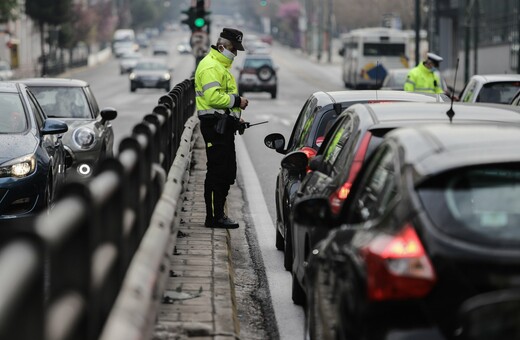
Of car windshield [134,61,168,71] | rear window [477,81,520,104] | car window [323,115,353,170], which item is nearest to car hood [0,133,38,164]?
car window [323,115,353,170]

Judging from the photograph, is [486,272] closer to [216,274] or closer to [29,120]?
[216,274]

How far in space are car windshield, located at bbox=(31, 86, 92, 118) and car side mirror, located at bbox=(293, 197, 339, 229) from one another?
10740 mm

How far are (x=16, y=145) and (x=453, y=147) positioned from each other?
7274 millimetres

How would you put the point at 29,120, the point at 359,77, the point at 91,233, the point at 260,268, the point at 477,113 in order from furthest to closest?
the point at 359,77
the point at 29,120
the point at 260,268
the point at 477,113
the point at 91,233

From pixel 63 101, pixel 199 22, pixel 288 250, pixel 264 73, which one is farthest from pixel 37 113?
pixel 264 73

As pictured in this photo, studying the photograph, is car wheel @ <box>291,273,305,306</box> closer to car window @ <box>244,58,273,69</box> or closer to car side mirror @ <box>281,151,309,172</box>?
car side mirror @ <box>281,151,309,172</box>

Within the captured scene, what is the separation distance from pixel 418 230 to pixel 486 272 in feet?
1.04

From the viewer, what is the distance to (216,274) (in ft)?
29.9

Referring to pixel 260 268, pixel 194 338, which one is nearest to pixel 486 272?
pixel 194 338

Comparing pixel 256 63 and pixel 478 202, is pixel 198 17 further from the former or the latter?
pixel 478 202

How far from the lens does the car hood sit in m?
11.7

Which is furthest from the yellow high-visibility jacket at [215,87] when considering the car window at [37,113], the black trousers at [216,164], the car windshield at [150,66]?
the car windshield at [150,66]

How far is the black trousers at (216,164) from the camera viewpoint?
1170 centimetres

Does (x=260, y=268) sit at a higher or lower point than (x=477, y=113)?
lower
